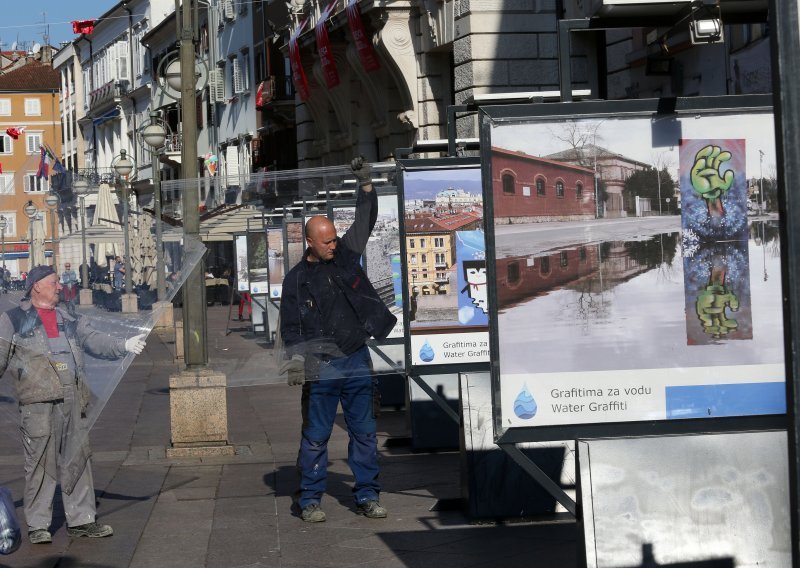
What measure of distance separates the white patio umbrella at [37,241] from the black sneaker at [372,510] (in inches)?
98.8

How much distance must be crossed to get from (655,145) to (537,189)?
52 cm

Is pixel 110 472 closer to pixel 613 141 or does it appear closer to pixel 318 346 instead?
pixel 318 346

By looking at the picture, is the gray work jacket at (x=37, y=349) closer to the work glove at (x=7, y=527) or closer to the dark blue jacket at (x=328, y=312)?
the dark blue jacket at (x=328, y=312)

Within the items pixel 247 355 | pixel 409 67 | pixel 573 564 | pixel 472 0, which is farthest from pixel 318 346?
pixel 409 67

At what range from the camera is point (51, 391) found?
8.33m

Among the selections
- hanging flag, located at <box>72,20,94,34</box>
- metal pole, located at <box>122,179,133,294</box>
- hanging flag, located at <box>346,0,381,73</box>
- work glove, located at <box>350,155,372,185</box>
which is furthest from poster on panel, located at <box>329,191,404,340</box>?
hanging flag, located at <box>72,20,94,34</box>

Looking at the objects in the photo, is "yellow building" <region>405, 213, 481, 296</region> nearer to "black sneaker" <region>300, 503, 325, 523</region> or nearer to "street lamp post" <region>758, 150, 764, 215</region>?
"black sneaker" <region>300, 503, 325, 523</region>

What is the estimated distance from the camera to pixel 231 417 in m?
15.9

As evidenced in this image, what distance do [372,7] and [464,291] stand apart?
18207 millimetres

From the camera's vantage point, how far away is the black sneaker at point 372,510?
352 inches

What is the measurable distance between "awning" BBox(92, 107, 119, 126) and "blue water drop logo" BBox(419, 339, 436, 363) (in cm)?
7065

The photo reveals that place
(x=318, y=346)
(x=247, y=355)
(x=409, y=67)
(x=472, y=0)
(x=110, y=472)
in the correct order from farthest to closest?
(x=409, y=67) < (x=472, y=0) < (x=110, y=472) < (x=247, y=355) < (x=318, y=346)

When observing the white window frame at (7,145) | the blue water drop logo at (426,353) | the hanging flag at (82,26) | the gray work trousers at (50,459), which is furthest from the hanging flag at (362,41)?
the white window frame at (7,145)

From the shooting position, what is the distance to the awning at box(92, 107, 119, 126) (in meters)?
79.8
